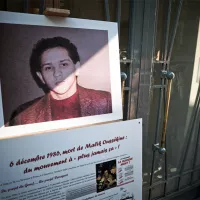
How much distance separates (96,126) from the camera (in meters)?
0.95

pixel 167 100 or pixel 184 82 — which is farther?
pixel 184 82

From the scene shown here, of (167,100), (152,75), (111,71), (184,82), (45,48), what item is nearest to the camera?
(45,48)

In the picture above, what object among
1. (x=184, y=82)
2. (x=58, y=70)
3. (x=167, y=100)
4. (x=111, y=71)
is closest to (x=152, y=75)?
(x=167, y=100)

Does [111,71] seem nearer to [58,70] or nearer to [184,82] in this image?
[58,70]

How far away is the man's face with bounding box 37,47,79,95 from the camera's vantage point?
0.87 meters

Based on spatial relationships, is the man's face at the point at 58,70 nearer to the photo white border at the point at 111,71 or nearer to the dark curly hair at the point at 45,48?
the dark curly hair at the point at 45,48

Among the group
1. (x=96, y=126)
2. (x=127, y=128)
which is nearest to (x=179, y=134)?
(x=127, y=128)

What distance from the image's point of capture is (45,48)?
34.2 inches

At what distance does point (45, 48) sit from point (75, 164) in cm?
52

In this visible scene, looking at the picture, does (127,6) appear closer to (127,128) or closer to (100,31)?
(100,31)

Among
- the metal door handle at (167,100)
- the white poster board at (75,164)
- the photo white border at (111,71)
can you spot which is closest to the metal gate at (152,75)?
the metal door handle at (167,100)

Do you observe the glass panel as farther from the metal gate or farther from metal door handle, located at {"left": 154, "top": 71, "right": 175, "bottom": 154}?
metal door handle, located at {"left": 154, "top": 71, "right": 175, "bottom": 154}

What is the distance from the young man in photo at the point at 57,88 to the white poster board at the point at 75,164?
84 mm

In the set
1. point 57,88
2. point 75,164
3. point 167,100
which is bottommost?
point 75,164
